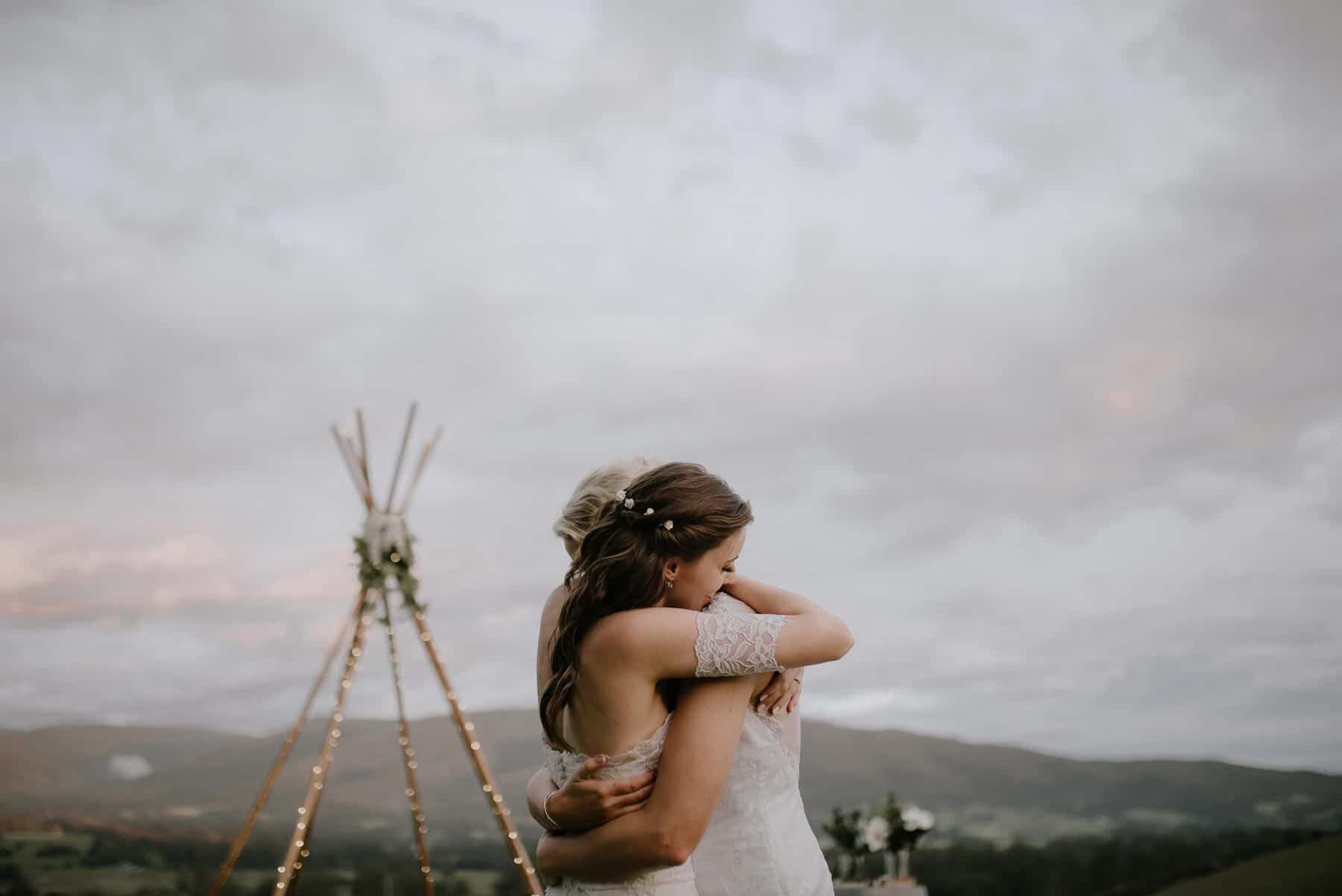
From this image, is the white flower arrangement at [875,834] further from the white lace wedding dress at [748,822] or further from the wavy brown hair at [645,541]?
the wavy brown hair at [645,541]

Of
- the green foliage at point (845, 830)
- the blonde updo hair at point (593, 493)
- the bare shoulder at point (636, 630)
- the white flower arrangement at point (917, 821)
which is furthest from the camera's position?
the green foliage at point (845, 830)

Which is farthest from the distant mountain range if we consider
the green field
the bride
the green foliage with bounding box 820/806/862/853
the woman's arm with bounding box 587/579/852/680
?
the woman's arm with bounding box 587/579/852/680

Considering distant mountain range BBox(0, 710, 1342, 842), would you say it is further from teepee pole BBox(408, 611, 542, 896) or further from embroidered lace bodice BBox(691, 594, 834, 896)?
embroidered lace bodice BBox(691, 594, 834, 896)

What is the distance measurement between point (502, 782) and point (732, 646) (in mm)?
9552

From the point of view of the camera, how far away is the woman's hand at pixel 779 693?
7.25ft

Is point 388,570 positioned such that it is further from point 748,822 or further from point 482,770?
point 748,822

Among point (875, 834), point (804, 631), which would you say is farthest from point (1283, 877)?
point (804, 631)

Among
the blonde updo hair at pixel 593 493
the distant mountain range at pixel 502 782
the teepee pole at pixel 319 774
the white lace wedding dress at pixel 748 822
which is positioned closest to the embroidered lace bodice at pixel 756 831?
the white lace wedding dress at pixel 748 822

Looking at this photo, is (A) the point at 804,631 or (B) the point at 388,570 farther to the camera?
(B) the point at 388,570

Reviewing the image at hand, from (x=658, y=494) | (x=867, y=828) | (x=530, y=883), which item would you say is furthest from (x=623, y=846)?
(x=867, y=828)

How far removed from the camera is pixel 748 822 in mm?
2215

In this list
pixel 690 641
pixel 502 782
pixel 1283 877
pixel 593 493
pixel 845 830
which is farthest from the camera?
pixel 502 782

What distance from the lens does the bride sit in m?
2.04

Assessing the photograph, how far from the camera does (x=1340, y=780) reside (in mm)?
10016
